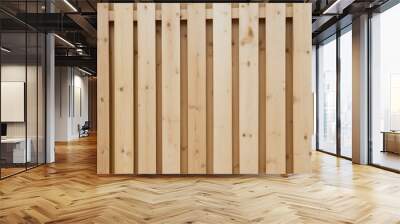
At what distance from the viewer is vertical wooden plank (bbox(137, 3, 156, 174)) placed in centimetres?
562

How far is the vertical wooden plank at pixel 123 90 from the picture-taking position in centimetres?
562

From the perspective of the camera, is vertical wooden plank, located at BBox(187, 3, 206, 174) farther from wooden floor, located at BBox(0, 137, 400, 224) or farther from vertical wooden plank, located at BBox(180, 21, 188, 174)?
wooden floor, located at BBox(0, 137, 400, 224)

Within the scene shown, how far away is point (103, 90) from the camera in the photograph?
18.4 ft

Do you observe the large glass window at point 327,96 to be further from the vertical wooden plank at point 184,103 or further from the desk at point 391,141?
the vertical wooden plank at point 184,103

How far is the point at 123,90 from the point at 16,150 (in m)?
2.47

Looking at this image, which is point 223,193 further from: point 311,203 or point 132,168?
point 132,168

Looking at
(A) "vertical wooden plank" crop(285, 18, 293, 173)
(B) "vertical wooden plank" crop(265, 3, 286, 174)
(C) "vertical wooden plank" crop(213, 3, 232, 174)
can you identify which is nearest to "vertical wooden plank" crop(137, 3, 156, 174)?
(C) "vertical wooden plank" crop(213, 3, 232, 174)

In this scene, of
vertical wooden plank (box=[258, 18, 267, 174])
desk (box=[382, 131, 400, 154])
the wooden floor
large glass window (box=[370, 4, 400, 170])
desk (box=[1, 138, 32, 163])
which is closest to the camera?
the wooden floor

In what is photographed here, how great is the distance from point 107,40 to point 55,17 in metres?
2.22

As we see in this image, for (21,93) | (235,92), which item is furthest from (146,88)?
(21,93)

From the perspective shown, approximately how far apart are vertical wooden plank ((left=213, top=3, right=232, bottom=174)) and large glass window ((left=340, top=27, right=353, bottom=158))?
3.65 m

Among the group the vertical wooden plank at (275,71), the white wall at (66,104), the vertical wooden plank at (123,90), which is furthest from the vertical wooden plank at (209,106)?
the white wall at (66,104)

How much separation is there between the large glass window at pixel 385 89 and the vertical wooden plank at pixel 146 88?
4.44 m

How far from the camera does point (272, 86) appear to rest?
562 cm
